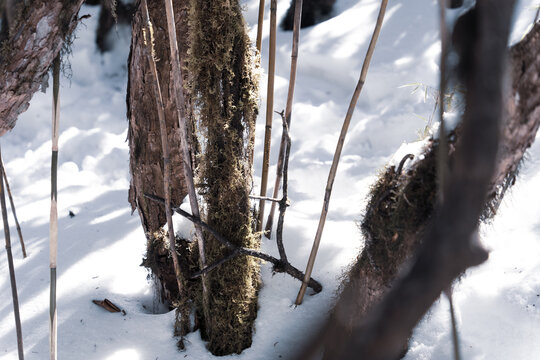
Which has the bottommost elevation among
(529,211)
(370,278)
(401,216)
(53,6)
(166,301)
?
(166,301)

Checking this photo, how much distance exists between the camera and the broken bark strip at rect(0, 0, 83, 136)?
73cm

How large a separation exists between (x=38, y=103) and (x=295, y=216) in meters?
2.16

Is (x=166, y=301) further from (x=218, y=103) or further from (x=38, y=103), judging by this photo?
(x=38, y=103)

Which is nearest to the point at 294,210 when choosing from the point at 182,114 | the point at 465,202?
the point at 182,114

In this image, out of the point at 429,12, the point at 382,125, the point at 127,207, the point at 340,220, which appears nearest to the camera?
the point at 340,220

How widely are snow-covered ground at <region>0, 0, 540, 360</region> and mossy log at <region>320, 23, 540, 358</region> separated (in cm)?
8

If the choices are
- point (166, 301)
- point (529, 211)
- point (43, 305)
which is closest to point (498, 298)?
point (529, 211)

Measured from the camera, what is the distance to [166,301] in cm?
119

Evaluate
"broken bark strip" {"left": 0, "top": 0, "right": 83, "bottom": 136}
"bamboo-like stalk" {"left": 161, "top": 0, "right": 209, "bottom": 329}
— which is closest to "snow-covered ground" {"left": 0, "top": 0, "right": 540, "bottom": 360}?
"bamboo-like stalk" {"left": 161, "top": 0, "right": 209, "bottom": 329}

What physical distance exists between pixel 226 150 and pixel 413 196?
1.54ft

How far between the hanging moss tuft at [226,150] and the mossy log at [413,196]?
334 millimetres

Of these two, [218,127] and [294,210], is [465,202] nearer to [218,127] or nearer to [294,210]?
[218,127]

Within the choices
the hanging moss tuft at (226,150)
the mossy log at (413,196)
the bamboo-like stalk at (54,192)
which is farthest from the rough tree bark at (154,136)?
the mossy log at (413,196)

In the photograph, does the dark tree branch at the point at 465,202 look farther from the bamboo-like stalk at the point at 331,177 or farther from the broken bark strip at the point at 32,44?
the broken bark strip at the point at 32,44
